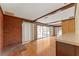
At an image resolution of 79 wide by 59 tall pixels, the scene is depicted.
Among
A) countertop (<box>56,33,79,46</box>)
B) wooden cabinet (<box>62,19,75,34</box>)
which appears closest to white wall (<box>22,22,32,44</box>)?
wooden cabinet (<box>62,19,75,34</box>)

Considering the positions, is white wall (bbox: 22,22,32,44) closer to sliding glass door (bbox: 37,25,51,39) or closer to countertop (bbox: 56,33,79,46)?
sliding glass door (bbox: 37,25,51,39)

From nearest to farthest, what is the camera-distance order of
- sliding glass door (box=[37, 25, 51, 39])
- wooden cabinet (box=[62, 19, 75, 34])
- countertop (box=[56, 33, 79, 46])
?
1. countertop (box=[56, 33, 79, 46])
2. wooden cabinet (box=[62, 19, 75, 34])
3. sliding glass door (box=[37, 25, 51, 39])

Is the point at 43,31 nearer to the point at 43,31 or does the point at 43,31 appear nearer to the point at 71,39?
the point at 43,31

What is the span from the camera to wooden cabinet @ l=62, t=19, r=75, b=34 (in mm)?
1444

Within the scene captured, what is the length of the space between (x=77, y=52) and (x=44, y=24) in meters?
0.89

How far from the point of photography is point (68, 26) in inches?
58.1

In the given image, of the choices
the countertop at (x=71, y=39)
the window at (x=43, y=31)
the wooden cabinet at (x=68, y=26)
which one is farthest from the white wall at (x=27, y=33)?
the countertop at (x=71, y=39)

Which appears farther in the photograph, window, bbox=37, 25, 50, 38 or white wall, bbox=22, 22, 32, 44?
white wall, bbox=22, 22, 32, 44

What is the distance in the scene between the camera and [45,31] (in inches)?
71.1

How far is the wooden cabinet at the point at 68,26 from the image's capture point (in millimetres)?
1444

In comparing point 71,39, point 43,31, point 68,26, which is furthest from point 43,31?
point 71,39

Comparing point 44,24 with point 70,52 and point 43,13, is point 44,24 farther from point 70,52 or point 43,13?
point 70,52

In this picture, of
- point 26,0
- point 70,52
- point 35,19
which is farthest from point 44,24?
point 70,52

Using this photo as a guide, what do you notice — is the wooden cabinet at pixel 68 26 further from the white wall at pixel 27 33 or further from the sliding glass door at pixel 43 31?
the white wall at pixel 27 33
